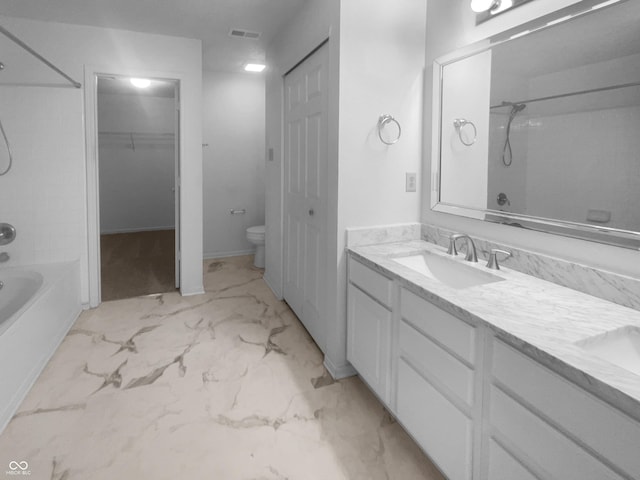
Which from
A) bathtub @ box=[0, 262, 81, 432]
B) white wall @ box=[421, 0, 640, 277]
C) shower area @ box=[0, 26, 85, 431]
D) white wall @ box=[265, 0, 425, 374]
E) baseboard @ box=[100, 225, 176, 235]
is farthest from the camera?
baseboard @ box=[100, 225, 176, 235]

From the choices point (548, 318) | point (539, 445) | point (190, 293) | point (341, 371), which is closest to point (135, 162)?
point (190, 293)

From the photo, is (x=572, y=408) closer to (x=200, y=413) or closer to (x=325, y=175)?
(x=200, y=413)

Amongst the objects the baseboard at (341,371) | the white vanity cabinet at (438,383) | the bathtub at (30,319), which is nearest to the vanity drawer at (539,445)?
the white vanity cabinet at (438,383)

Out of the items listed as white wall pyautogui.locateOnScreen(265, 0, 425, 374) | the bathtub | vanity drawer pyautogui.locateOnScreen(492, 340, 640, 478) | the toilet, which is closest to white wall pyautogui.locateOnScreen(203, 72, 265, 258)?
the toilet

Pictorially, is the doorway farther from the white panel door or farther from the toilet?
the white panel door

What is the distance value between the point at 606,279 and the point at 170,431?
192cm

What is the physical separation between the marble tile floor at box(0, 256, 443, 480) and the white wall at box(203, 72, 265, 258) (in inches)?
85.4

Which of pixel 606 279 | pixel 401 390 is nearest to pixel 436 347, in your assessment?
pixel 401 390

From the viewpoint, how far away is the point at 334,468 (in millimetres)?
1684

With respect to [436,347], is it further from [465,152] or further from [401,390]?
[465,152]

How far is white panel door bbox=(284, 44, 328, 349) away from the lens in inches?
100

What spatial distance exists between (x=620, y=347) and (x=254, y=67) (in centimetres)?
437

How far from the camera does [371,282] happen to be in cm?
199

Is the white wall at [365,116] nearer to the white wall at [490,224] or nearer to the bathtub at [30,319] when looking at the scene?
the white wall at [490,224]
